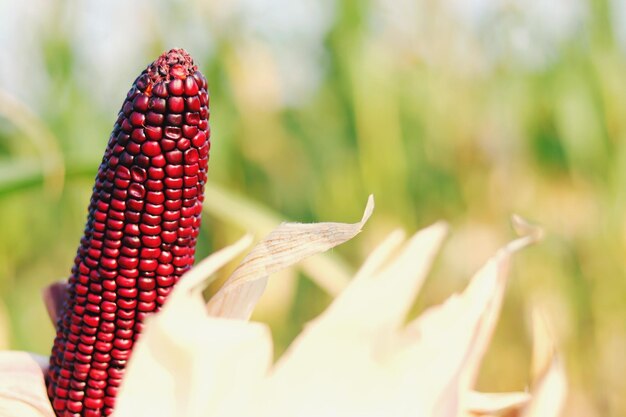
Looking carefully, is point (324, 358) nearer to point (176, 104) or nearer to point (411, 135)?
point (176, 104)

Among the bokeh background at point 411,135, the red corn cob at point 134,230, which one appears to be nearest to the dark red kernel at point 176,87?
the red corn cob at point 134,230

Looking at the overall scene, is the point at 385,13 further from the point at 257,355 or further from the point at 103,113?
the point at 257,355

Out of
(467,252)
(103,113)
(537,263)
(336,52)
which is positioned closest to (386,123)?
(336,52)

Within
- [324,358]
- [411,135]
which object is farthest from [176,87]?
[411,135]

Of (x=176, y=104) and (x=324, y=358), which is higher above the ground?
(x=176, y=104)

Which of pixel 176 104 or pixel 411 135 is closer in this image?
pixel 176 104

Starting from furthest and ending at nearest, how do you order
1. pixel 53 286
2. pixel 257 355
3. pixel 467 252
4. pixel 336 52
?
pixel 467 252
pixel 336 52
pixel 53 286
pixel 257 355

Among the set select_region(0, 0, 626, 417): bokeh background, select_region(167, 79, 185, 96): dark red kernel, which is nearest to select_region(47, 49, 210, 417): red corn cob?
select_region(167, 79, 185, 96): dark red kernel
